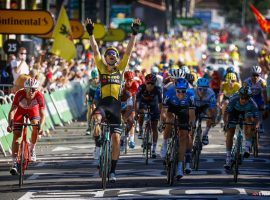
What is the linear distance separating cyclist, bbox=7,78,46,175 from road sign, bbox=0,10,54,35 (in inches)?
370

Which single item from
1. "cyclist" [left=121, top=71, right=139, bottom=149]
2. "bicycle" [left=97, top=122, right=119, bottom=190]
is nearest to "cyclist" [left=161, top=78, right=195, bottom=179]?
"bicycle" [left=97, top=122, right=119, bottom=190]

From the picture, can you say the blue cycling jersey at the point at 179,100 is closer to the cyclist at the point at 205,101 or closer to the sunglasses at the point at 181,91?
the sunglasses at the point at 181,91

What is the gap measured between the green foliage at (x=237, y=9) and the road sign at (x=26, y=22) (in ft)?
427

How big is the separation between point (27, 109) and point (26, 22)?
380 inches

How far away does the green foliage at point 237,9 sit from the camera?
157 m

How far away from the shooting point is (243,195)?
51.2ft

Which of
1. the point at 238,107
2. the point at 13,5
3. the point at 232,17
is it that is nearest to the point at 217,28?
the point at 232,17

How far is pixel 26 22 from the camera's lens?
26750 mm

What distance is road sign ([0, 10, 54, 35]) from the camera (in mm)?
26656

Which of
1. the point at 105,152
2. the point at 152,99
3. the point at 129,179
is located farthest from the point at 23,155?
the point at 152,99

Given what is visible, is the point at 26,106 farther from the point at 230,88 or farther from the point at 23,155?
the point at 230,88

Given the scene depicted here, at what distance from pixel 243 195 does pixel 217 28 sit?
10887 cm

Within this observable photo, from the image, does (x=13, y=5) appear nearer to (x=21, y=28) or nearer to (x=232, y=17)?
(x=21, y=28)

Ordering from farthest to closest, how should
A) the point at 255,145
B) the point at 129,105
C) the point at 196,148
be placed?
1. the point at 255,145
2. the point at 129,105
3. the point at 196,148
